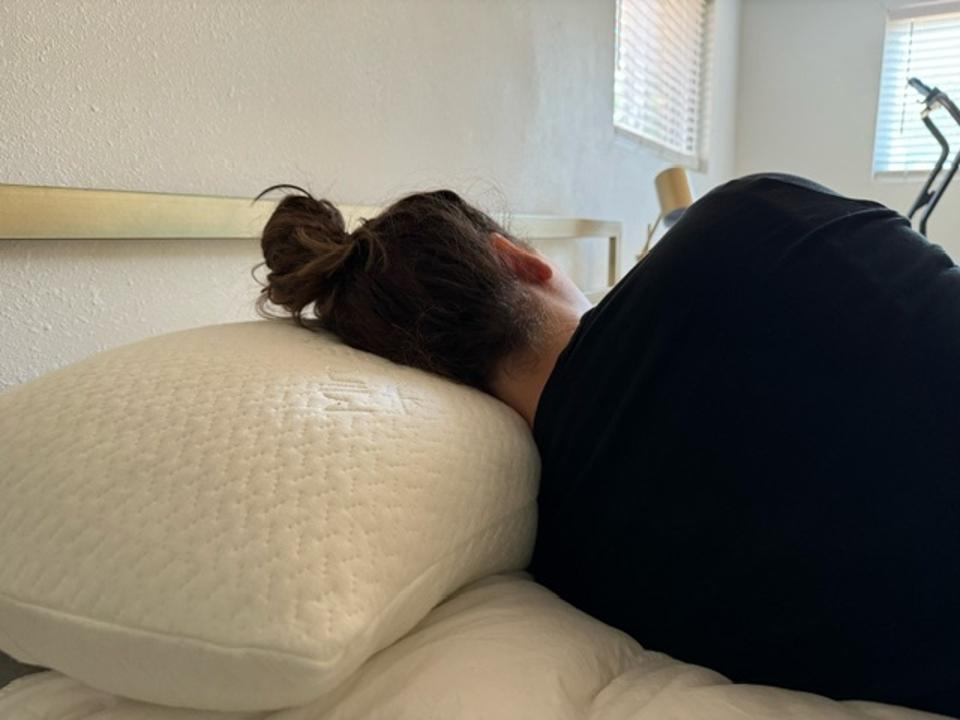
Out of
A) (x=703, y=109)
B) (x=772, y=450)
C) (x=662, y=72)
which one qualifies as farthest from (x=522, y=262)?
(x=703, y=109)

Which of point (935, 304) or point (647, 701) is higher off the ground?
point (935, 304)

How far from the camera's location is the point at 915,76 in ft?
9.30

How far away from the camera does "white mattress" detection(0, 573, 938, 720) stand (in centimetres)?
A: 40

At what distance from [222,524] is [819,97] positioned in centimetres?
327

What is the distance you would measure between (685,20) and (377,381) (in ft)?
8.44

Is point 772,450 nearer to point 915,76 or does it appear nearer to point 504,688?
point 504,688

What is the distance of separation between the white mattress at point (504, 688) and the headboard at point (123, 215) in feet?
→ 1.25

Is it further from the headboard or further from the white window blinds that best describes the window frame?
the headboard

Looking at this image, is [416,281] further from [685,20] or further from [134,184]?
[685,20]

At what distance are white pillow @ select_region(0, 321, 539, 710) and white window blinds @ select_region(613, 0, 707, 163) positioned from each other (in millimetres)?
1775

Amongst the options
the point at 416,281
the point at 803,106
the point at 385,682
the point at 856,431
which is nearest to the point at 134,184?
the point at 416,281

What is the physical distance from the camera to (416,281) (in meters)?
0.64

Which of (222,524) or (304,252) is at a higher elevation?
(304,252)

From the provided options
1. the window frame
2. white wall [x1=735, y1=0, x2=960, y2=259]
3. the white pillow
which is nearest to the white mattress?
the white pillow
